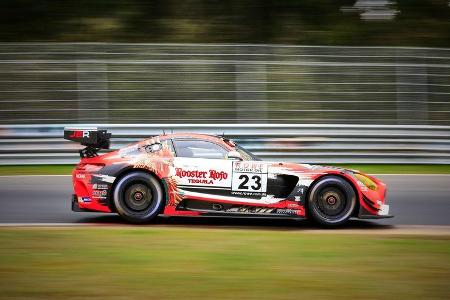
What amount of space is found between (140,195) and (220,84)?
22.6 feet

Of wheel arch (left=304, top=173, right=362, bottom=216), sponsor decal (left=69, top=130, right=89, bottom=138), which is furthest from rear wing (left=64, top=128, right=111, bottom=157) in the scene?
wheel arch (left=304, top=173, right=362, bottom=216)

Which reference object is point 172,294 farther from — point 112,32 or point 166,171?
point 112,32

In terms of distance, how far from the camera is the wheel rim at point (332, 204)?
9.38 m

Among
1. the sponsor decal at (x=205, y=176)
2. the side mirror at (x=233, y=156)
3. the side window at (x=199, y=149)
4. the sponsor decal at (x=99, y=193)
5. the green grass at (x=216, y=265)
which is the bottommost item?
the green grass at (x=216, y=265)

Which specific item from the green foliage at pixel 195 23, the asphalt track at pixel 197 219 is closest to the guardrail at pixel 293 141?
the asphalt track at pixel 197 219

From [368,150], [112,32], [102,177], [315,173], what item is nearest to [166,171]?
[102,177]

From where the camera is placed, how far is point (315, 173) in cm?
936

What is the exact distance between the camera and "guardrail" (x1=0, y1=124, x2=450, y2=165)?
15602 mm

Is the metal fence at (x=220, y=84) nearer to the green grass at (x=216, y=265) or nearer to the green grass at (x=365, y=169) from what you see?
the green grass at (x=365, y=169)

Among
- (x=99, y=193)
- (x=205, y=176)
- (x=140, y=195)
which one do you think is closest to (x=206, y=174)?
(x=205, y=176)

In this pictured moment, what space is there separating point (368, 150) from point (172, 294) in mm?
10807

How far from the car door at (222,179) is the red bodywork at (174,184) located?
0.02m

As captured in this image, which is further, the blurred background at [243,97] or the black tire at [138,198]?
the blurred background at [243,97]

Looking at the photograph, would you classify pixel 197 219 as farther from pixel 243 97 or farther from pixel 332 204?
pixel 243 97
